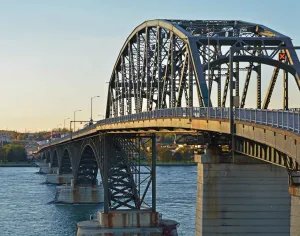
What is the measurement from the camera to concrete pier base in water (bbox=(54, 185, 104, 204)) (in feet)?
348

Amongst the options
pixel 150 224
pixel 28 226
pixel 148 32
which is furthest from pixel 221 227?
pixel 28 226

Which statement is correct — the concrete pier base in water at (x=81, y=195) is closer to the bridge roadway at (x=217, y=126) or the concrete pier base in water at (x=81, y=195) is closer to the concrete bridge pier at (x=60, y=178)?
the bridge roadway at (x=217, y=126)

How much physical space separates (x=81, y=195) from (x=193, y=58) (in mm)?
62115

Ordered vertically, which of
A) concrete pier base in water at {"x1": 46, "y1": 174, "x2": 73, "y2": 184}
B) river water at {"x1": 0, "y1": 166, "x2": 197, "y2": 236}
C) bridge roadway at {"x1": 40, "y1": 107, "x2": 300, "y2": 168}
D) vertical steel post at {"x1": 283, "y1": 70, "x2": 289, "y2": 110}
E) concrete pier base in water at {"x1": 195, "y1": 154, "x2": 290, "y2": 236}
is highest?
vertical steel post at {"x1": 283, "y1": 70, "x2": 289, "y2": 110}

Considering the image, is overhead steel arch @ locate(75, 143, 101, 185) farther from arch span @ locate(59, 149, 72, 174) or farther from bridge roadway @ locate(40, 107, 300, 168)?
bridge roadway @ locate(40, 107, 300, 168)

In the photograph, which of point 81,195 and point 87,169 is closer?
point 81,195

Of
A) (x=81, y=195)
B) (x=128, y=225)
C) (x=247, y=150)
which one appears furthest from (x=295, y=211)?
(x=81, y=195)

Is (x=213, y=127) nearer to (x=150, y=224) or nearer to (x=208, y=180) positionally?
(x=208, y=180)

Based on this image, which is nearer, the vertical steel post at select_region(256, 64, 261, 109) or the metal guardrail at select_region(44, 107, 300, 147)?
the metal guardrail at select_region(44, 107, 300, 147)

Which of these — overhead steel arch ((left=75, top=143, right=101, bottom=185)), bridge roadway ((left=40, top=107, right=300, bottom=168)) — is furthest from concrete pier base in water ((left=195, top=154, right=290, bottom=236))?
overhead steel arch ((left=75, top=143, right=101, bottom=185))

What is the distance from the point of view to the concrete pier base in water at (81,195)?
10619cm

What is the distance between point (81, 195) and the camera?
107 meters

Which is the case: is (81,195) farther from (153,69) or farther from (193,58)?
(193,58)

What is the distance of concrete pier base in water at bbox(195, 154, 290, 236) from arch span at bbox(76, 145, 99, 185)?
73628mm
